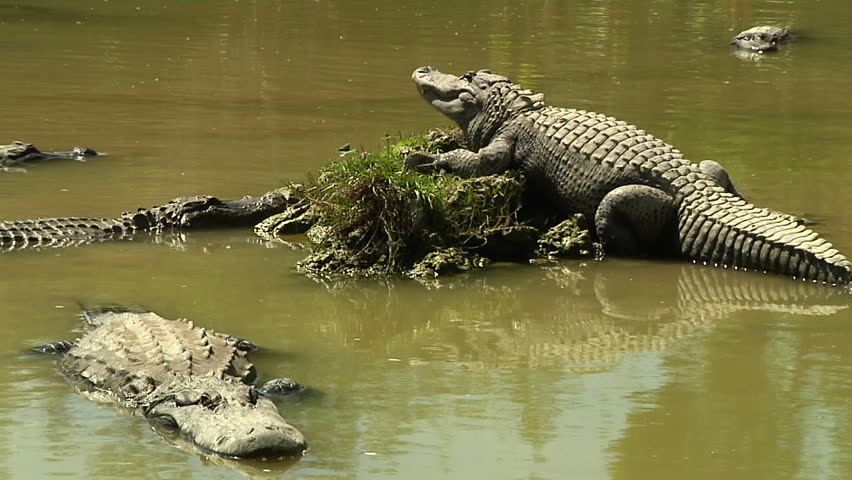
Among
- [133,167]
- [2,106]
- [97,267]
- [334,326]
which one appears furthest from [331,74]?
[334,326]

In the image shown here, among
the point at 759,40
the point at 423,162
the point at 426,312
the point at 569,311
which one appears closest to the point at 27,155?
the point at 423,162

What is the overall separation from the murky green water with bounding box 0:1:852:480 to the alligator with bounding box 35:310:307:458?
10 centimetres

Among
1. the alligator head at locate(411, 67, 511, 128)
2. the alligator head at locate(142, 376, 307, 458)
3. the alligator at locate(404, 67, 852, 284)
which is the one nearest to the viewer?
the alligator head at locate(142, 376, 307, 458)

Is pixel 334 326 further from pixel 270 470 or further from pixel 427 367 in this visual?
pixel 270 470

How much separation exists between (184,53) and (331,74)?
7.66 feet

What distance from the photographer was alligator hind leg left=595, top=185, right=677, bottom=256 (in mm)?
8836

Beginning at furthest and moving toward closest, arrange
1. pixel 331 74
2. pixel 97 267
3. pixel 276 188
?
pixel 331 74, pixel 276 188, pixel 97 267

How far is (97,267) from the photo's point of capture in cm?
862

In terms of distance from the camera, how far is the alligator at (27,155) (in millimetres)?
11375

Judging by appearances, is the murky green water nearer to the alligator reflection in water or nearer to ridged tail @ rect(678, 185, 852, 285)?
the alligator reflection in water

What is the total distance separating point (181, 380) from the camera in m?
5.93

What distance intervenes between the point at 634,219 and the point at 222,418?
408 cm

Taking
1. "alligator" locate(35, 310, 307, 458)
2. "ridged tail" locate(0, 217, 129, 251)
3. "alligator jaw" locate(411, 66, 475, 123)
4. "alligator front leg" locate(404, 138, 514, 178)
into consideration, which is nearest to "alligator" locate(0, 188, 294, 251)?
"ridged tail" locate(0, 217, 129, 251)

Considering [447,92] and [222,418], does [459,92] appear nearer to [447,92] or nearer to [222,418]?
[447,92]
